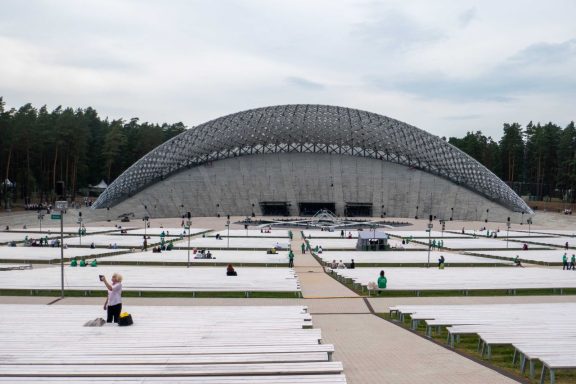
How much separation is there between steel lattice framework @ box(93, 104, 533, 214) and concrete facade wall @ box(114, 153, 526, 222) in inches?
84.3

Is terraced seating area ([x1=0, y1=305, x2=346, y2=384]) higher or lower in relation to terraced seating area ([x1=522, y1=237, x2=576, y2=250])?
higher

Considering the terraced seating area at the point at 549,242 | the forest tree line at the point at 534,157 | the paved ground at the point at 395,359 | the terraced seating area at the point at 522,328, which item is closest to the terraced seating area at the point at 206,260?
the terraced seating area at the point at 522,328

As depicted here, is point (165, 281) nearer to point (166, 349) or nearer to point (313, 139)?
point (166, 349)

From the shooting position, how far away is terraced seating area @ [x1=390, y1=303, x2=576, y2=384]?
32.4 ft

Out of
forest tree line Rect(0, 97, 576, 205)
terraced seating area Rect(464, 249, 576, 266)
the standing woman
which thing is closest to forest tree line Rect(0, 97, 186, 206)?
forest tree line Rect(0, 97, 576, 205)

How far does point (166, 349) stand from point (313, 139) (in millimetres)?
98426

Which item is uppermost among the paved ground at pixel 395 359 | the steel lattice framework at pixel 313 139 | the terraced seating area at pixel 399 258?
the steel lattice framework at pixel 313 139

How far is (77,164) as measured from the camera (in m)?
105

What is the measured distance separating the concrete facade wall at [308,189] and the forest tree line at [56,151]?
18148 millimetres

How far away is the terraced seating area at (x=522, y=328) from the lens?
32.4 ft

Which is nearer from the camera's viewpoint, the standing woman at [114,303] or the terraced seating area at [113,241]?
the standing woman at [114,303]

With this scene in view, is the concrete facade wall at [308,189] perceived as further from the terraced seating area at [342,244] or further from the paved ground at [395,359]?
the paved ground at [395,359]

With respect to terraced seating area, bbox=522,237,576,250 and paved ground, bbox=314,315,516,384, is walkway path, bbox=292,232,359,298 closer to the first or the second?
paved ground, bbox=314,315,516,384

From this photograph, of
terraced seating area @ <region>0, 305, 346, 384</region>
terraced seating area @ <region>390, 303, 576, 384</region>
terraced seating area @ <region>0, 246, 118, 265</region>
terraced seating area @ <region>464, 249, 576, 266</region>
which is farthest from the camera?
terraced seating area @ <region>464, 249, 576, 266</region>
